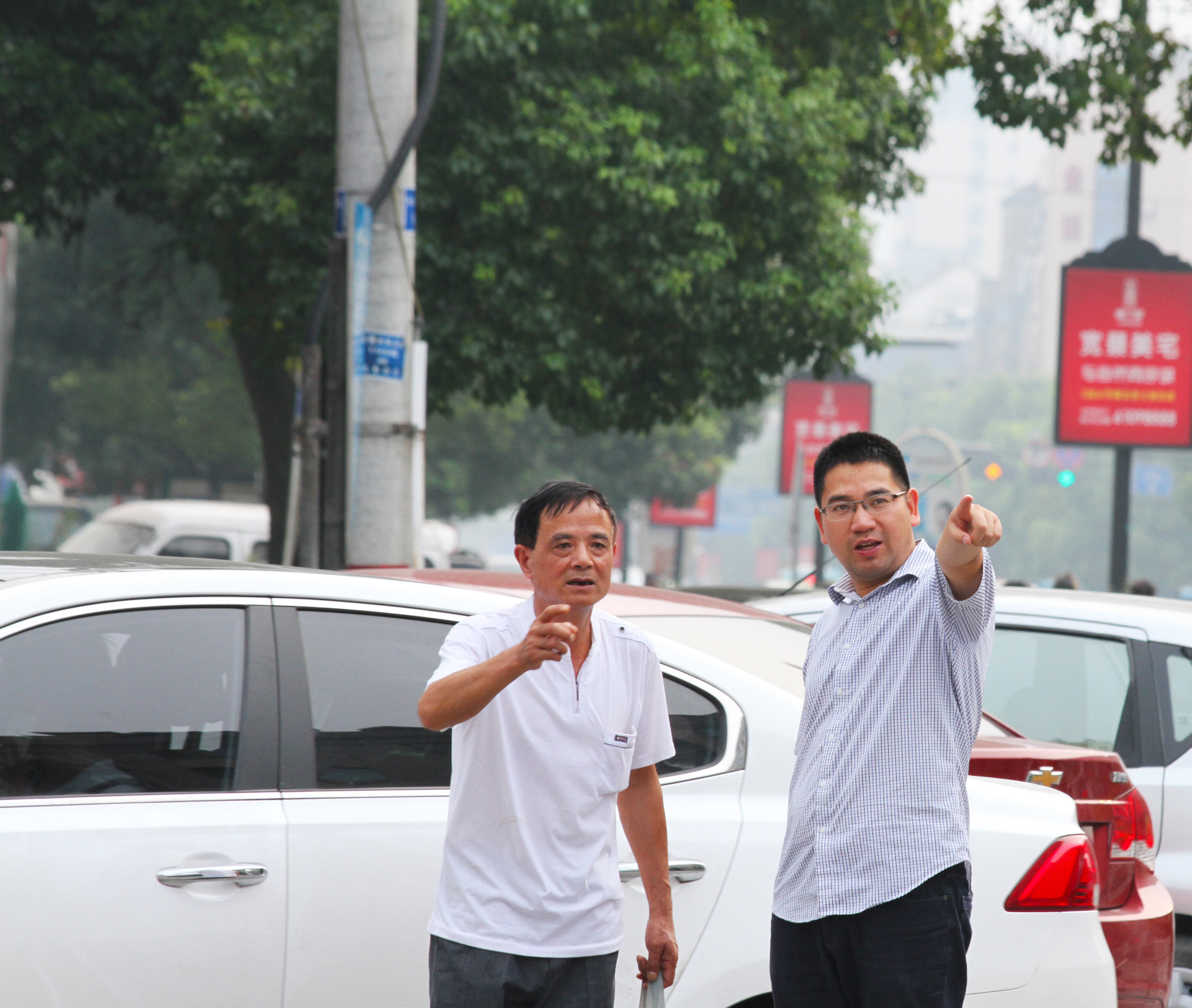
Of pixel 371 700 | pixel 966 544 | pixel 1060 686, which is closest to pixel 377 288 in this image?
pixel 1060 686

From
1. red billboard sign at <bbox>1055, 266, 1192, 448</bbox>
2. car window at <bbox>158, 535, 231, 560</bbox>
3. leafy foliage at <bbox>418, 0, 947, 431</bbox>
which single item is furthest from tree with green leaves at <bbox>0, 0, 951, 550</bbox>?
red billboard sign at <bbox>1055, 266, 1192, 448</bbox>

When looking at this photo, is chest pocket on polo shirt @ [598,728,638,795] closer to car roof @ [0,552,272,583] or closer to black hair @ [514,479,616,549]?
black hair @ [514,479,616,549]

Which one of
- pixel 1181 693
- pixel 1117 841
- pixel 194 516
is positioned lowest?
pixel 1117 841

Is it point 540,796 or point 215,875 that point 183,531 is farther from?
point 540,796

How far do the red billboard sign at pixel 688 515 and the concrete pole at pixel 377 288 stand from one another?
31611 mm

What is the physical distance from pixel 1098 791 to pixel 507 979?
196 centimetres

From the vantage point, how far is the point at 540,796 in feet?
8.68

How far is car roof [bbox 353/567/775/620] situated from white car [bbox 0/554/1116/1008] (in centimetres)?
21

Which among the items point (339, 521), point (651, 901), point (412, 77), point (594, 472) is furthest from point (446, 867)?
point (594, 472)

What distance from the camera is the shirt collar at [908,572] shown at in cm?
275

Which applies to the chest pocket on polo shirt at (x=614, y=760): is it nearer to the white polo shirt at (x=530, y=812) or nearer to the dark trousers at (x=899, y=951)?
the white polo shirt at (x=530, y=812)

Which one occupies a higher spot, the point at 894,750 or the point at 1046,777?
the point at 894,750

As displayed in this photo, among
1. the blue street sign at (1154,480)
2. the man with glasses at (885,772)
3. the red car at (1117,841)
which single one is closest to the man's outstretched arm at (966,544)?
the man with glasses at (885,772)

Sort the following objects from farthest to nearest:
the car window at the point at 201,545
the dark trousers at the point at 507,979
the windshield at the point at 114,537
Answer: the windshield at the point at 114,537, the car window at the point at 201,545, the dark trousers at the point at 507,979
